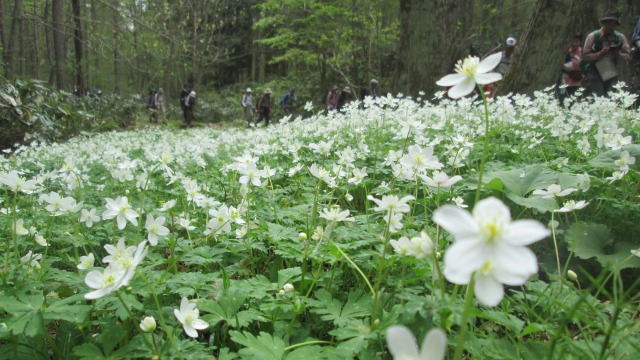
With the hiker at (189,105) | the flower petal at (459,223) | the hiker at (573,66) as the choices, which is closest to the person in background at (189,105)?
the hiker at (189,105)

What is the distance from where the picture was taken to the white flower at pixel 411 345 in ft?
2.25

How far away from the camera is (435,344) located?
689 mm

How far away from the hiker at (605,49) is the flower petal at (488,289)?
7013mm

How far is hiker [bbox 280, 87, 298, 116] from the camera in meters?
19.9

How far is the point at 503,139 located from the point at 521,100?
0.75 meters

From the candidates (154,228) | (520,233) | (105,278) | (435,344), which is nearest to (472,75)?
(520,233)

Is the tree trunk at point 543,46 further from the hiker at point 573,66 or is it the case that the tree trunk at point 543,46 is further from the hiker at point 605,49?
the hiker at point 605,49

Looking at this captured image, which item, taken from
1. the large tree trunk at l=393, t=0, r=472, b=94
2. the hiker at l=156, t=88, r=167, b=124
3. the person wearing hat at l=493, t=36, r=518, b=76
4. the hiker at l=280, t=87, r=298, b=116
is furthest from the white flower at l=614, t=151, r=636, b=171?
the hiker at l=156, t=88, r=167, b=124

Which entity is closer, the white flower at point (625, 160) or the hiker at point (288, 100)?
the white flower at point (625, 160)

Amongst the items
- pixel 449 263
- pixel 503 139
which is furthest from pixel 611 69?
pixel 449 263

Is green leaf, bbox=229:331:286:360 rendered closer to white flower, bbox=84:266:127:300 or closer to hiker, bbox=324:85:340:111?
white flower, bbox=84:266:127:300

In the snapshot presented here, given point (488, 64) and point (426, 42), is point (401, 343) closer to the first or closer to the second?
point (488, 64)

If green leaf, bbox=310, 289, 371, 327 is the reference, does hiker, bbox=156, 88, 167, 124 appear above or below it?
above

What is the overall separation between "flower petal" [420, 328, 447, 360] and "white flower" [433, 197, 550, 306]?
0.10m
